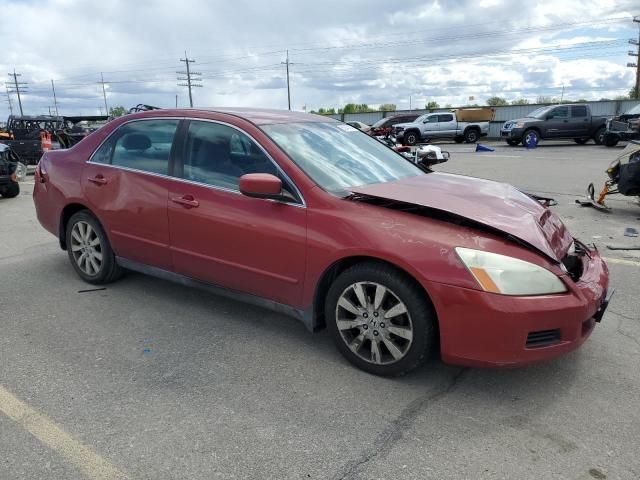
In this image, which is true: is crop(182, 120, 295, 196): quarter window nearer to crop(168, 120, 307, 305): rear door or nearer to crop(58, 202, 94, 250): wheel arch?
crop(168, 120, 307, 305): rear door

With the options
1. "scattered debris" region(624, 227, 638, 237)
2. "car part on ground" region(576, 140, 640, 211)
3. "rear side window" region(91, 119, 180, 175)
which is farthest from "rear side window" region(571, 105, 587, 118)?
"rear side window" region(91, 119, 180, 175)

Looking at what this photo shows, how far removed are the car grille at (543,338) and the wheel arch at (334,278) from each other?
48cm

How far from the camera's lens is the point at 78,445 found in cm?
250

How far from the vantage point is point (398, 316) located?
2.95 meters

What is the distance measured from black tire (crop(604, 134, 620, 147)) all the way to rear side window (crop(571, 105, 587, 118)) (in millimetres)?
2315

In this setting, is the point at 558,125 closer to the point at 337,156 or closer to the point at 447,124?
the point at 447,124

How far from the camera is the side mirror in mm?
3166

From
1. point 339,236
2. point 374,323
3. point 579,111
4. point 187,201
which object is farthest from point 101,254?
point 579,111

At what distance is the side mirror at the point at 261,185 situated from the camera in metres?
3.17

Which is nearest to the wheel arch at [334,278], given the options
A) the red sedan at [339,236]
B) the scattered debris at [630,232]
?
the red sedan at [339,236]

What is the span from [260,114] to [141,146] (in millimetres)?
1039

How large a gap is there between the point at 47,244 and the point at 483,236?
18.1ft

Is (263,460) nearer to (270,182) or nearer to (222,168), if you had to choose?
(270,182)

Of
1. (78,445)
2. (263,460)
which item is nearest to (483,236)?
(263,460)
